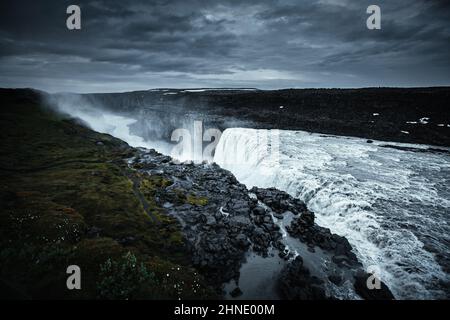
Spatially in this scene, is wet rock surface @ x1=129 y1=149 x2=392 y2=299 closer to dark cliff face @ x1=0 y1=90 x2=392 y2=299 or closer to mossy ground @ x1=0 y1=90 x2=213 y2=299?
dark cliff face @ x1=0 y1=90 x2=392 y2=299

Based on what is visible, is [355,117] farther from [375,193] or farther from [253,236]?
[253,236]

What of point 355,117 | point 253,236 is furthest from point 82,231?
point 355,117

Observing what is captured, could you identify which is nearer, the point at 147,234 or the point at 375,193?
the point at 147,234

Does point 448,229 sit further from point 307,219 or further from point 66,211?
point 66,211

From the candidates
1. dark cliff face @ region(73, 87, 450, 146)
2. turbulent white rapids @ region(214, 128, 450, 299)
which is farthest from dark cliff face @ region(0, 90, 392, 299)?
dark cliff face @ region(73, 87, 450, 146)

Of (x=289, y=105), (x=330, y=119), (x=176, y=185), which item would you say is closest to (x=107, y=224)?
(x=176, y=185)

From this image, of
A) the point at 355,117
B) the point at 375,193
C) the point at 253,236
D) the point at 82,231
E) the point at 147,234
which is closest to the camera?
the point at 82,231
